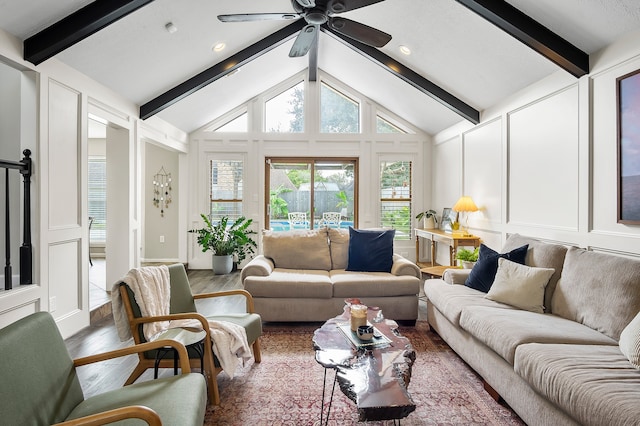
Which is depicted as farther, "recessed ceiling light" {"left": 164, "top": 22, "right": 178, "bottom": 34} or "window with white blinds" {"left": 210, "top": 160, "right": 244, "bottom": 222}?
"window with white blinds" {"left": 210, "top": 160, "right": 244, "bottom": 222}

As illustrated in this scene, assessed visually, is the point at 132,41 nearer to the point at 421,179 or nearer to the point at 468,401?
the point at 468,401

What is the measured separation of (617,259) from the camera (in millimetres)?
2318

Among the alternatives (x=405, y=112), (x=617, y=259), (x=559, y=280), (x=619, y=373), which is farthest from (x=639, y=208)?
(x=405, y=112)

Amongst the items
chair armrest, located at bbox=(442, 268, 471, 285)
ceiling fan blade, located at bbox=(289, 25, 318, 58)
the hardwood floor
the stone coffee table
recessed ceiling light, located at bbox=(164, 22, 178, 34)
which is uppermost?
recessed ceiling light, located at bbox=(164, 22, 178, 34)

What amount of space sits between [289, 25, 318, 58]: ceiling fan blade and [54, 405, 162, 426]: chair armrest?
9.65 ft

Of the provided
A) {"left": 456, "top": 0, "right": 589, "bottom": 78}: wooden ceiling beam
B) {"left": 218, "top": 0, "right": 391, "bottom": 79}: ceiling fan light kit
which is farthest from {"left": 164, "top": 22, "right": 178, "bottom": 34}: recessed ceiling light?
{"left": 456, "top": 0, "right": 589, "bottom": 78}: wooden ceiling beam

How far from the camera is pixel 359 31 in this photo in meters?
3.11

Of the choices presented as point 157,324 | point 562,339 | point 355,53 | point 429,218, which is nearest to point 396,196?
point 429,218

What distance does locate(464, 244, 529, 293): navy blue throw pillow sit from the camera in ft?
10.00

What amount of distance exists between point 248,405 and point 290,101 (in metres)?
5.56

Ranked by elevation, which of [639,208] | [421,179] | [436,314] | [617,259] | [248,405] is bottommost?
[248,405]

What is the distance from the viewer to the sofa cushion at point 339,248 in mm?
4176

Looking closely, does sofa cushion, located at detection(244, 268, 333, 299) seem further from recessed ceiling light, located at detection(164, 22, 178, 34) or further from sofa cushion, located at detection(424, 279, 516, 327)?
recessed ceiling light, located at detection(164, 22, 178, 34)

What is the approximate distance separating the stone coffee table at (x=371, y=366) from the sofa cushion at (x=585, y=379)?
600mm
